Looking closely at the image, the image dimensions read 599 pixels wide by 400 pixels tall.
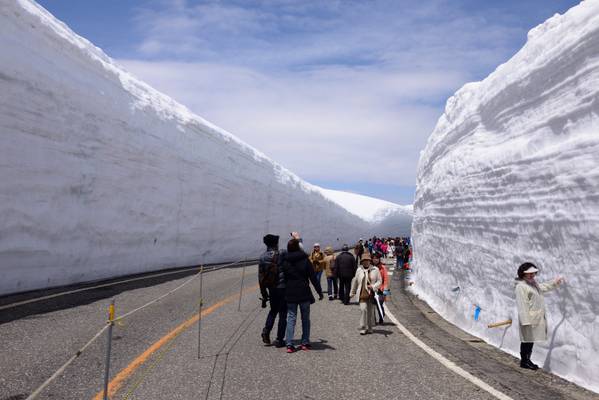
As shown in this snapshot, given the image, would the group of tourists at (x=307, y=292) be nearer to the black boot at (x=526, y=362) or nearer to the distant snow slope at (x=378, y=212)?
the black boot at (x=526, y=362)

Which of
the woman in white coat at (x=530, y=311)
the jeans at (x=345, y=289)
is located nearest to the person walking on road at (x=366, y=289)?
the woman in white coat at (x=530, y=311)

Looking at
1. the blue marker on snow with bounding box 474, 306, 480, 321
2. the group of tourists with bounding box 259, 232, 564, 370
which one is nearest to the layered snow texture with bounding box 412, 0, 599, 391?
the blue marker on snow with bounding box 474, 306, 480, 321

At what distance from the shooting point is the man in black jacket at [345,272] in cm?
1286

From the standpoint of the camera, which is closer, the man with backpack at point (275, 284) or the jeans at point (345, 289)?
the man with backpack at point (275, 284)

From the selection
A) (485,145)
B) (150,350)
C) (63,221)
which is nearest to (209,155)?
(63,221)

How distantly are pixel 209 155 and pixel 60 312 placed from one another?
66.0ft

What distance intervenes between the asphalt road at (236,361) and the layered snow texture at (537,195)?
2.09ft

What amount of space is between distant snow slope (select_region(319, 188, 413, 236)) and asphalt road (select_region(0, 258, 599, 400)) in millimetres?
70849

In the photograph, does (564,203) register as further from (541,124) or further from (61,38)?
(61,38)

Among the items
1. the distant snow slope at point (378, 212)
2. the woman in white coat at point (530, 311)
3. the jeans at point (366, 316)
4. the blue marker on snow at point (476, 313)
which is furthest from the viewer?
the distant snow slope at point (378, 212)

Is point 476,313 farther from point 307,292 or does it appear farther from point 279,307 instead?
point 279,307

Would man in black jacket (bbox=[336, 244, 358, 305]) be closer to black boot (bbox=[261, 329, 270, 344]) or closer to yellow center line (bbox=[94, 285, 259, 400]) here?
yellow center line (bbox=[94, 285, 259, 400])

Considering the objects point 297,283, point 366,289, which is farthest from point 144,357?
point 366,289

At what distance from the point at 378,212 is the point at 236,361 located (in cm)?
8052
